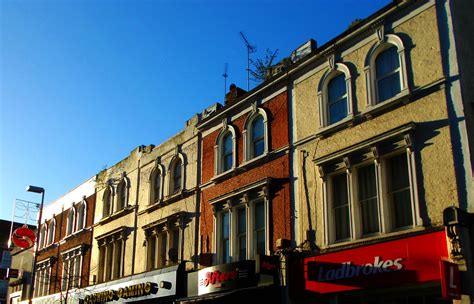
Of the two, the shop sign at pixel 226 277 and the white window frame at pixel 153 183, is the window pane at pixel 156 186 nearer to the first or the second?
the white window frame at pixel 153 183

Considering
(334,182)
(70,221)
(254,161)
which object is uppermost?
(70,221)

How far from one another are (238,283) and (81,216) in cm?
1672

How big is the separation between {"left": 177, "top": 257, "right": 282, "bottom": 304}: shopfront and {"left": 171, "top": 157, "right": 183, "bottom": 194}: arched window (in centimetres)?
481

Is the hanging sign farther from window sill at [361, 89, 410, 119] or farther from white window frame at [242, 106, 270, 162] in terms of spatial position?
window sill at [361, 89, 410, 119]

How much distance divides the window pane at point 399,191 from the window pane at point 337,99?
2561mm

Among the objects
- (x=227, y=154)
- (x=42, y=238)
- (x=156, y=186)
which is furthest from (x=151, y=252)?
(x=42, y=238)

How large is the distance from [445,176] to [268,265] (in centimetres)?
608

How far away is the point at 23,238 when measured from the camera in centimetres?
3575

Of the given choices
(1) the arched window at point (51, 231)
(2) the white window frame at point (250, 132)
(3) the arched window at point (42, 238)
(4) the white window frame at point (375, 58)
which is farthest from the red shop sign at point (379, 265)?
(3) the arched window at point (42, 238)

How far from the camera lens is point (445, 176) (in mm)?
13359

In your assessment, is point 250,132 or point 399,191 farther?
point 250,132

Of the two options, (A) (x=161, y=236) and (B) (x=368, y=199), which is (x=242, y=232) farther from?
(B) (x=368, y=199)

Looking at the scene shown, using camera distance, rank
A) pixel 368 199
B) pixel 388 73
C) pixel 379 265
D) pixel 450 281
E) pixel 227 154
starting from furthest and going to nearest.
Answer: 1. pixel 227 154
2. pixel 388 73
3. pixel 368 199
4. pixel 379 265
5. pixel 450 281

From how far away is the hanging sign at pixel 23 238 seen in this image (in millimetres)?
35562
